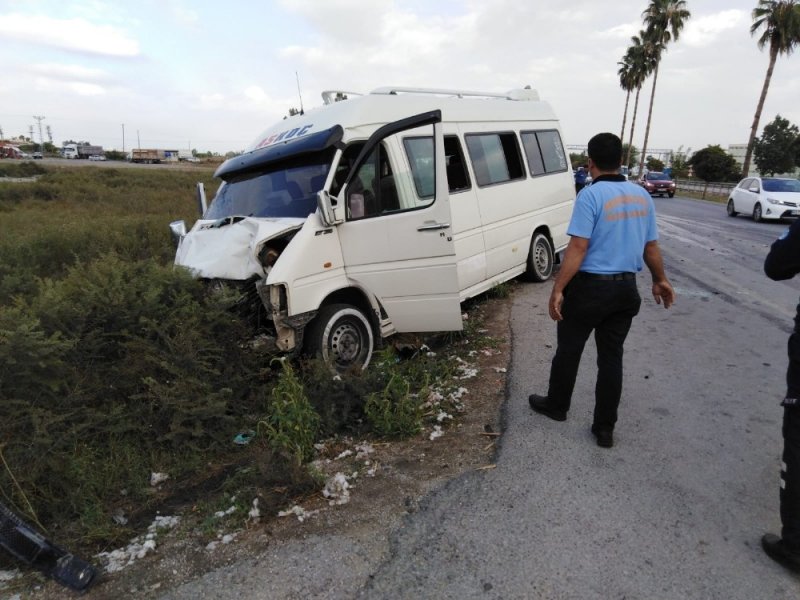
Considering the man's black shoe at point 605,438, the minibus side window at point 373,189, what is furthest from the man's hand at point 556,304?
the minibus side window at point 373,189

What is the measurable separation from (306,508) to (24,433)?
5.97ft

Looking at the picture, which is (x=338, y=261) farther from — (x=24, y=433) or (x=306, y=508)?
(x=24, y=433)

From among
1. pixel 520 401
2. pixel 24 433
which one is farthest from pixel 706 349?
pixel 24 433

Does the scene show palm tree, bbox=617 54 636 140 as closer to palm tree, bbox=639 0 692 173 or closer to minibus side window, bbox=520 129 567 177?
palm tree, bbox=639 0 692 173

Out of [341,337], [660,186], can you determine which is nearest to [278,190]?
[341,337]

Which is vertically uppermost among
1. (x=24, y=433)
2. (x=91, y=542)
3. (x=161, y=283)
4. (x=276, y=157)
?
(x=276, y=157)

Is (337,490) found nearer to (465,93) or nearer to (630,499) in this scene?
(630,499)

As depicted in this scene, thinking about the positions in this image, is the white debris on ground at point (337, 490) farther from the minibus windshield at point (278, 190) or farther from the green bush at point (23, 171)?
the green bush at point (23, 171)

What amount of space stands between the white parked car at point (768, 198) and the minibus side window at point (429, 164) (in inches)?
574

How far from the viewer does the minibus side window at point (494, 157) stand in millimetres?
6011

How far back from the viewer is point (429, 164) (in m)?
4.97

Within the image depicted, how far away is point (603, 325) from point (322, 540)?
7.03ft

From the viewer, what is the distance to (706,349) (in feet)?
16.5

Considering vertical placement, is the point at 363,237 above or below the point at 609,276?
above
